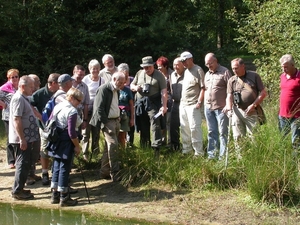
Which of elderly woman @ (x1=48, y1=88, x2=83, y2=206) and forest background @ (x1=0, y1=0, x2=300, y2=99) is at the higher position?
forest background @ (x1=0, y1=0, x2=300, y2=99)

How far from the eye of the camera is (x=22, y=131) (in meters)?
7.17

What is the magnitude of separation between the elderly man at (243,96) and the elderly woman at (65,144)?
236 centimetres

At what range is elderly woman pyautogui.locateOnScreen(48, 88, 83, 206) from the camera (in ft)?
22.5

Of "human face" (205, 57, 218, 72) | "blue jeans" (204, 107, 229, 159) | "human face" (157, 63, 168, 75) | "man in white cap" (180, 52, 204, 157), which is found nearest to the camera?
"blue jeans" (204, 107, 229, 159)

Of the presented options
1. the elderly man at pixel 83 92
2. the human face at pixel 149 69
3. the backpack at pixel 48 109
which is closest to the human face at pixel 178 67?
the human face at pixel 149 69

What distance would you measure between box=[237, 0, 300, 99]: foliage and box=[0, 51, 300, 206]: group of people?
3432mm

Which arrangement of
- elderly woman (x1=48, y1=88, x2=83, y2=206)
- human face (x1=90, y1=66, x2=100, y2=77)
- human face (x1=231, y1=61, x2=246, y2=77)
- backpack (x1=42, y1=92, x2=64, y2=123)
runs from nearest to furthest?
elderly woman (x1=48, y1=88, x2=83, y2=206)
backpack (x1=42, y1=92, x2=64, y2=123)
human face (x1=231, y1=61, x2=246, y2=77)
human face (x1=90, y1=66, x2=100, y2=77)

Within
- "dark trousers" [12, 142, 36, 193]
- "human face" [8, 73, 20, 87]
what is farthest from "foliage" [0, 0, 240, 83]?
"dark trousers" [12, 142, 36, 193]

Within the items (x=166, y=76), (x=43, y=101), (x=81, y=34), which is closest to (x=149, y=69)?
(x=166, y=76)

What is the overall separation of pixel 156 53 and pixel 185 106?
7.46 m

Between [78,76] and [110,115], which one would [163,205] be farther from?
[78,76]

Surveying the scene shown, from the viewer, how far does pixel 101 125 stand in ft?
25.2

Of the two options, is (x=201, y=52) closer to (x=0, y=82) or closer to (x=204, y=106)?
(x=0, y=82)

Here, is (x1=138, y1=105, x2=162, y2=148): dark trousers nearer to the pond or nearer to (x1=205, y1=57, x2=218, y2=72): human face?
(x1=205, y1=57, x2=218, y2=72): human face
